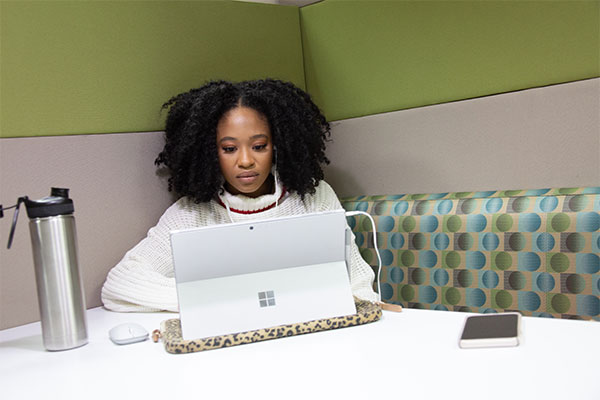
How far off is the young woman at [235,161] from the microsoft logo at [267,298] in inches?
18.3

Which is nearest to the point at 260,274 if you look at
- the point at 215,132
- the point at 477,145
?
the point at 215,132

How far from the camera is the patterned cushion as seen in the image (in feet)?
4.80

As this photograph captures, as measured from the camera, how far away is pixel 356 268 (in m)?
1.63

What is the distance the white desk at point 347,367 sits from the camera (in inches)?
31.6

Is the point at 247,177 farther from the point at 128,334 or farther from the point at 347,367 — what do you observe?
the point at 347,367

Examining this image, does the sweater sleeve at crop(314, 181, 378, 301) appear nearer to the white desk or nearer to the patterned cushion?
the patterned cushion

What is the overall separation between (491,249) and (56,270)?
1061 millimetres

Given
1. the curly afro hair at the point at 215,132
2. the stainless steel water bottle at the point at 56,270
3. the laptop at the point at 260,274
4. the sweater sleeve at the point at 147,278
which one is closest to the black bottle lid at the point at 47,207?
the stainless steel water bottle at the point at 56,270

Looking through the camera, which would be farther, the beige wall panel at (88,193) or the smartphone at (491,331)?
the beige wall panel at (88,193)

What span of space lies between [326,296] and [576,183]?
2.58ft

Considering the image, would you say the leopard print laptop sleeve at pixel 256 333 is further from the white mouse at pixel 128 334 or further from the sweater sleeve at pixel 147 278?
the sweater sleeve at pixel 147 278

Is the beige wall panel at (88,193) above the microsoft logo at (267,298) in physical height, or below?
above

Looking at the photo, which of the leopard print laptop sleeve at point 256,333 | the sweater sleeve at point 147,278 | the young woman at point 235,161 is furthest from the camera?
the young woman at point 235,161

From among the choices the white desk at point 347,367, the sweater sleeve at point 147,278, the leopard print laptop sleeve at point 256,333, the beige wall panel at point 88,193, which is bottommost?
the white desk at point 347,367
